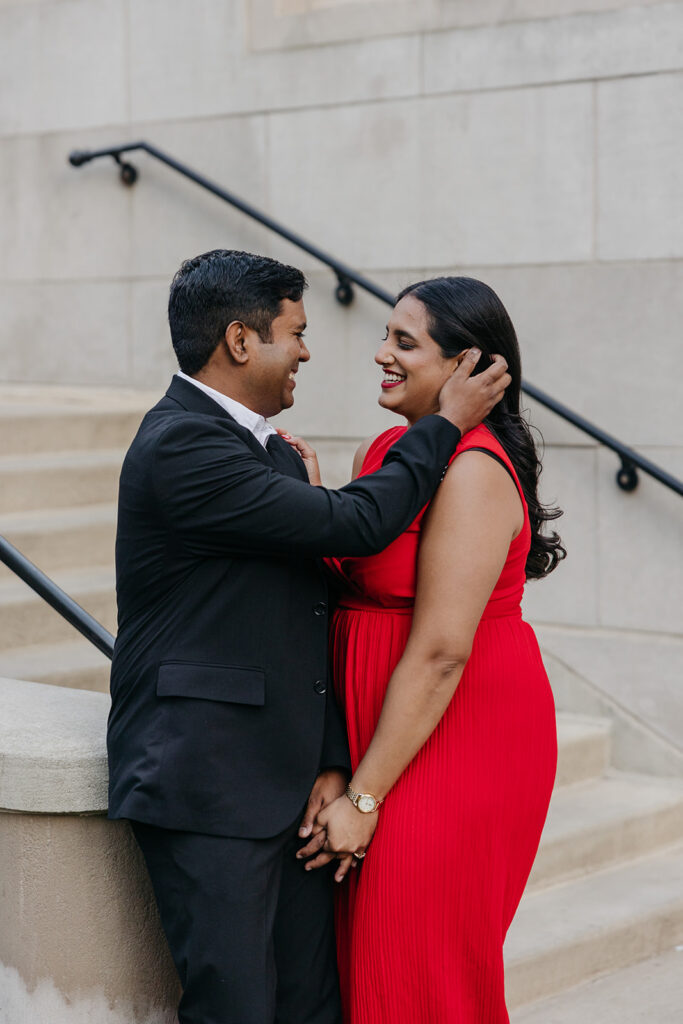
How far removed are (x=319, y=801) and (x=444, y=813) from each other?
0.25 metres

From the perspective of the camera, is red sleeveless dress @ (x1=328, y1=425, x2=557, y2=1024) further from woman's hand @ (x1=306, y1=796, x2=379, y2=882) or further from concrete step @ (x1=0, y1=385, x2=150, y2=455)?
concrete step @ (x1=0, y1=385, x2=150, y2=455)

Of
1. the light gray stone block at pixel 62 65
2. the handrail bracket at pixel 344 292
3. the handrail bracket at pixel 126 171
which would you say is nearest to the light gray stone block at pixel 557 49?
the handrail bracket at pixel 344 292

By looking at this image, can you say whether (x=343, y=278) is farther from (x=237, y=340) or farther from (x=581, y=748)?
(x=237, y=340)

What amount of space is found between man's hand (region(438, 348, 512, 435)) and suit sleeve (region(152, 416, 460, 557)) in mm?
182

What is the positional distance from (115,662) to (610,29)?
399 centimetres

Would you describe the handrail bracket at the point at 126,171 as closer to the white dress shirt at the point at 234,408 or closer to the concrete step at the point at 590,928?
the concrete step at the point at 590,928

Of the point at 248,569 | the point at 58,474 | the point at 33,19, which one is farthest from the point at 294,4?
the point at 248,569

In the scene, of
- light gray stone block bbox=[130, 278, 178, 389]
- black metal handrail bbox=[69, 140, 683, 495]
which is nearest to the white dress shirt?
black metal handrail bbox=[69, 140, 683, 495]

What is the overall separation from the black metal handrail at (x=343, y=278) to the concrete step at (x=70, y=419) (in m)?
1.16

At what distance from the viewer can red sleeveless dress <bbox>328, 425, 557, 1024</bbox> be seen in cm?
272

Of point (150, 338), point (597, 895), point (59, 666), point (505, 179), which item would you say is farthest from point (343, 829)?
point (150, 338)

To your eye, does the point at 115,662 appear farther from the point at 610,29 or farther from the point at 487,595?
the point at 610,29

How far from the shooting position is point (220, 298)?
265 centimetres

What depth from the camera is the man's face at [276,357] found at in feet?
8.82
